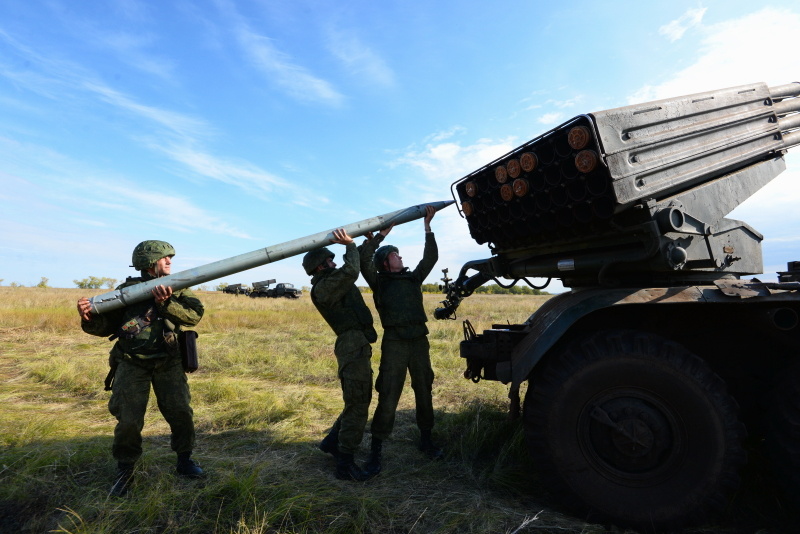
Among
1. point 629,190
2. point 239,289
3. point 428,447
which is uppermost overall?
point 239,289

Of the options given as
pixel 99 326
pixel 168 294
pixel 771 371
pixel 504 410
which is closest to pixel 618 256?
pixel 771 371

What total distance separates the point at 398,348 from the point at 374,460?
1.00 meters

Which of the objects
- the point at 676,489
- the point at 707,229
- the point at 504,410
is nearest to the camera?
the point at 676,489

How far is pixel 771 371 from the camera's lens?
125 inches

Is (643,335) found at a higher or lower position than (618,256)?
lower

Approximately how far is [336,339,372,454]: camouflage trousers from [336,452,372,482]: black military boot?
55 mm

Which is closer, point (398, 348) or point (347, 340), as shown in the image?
point (347, 340)

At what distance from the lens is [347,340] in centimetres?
422

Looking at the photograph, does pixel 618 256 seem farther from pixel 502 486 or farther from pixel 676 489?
pixel 502 486

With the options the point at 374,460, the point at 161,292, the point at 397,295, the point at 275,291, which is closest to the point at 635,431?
the point at 374,460

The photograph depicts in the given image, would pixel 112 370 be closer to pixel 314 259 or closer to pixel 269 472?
pixel 269 472

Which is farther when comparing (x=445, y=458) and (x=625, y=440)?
(x=445, y=458)

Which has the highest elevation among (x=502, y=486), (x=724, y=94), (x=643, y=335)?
(x=724, y=94)

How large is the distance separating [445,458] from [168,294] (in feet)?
9.18
